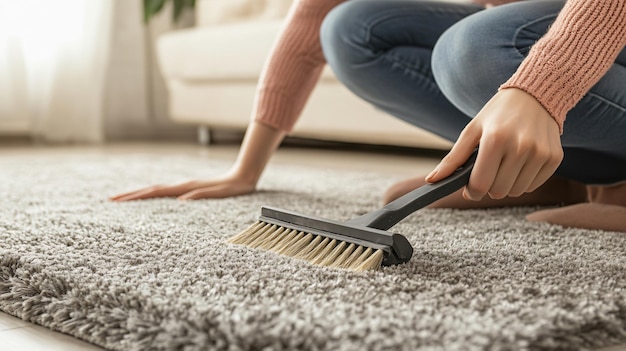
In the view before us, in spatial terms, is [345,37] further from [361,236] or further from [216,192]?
[361,236]

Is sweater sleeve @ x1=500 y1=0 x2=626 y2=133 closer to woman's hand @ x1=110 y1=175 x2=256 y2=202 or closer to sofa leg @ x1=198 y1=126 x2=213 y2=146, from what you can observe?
woman's hand @ x1=110 y1=175 x2=256 y2=202

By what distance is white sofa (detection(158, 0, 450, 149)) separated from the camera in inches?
77.9

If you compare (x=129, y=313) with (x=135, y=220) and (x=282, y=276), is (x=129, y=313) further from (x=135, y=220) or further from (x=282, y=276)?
(x=135, y=220)

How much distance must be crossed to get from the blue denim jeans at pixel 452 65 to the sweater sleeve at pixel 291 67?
2.2 inches

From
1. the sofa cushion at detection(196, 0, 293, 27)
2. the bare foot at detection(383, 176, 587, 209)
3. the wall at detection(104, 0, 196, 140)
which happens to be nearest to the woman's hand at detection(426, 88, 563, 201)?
the bare foot at detection(383, 176, 587, 209)

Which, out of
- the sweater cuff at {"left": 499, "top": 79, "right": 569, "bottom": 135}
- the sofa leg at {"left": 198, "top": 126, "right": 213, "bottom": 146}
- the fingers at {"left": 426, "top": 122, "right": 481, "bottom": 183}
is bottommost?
the sofa leg at {"left": 198, "top": 126, "right": 213, "bottom": 146}

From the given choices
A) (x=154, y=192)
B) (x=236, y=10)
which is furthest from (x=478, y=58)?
(x=236, y=10)

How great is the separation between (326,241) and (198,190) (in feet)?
1.50

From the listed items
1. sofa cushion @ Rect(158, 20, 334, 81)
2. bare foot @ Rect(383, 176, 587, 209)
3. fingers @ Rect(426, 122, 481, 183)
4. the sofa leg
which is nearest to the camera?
fingers @ Rect(426, 122, 481, 183)

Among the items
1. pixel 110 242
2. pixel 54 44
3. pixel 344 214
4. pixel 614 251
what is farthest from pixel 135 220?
pixel 54 44

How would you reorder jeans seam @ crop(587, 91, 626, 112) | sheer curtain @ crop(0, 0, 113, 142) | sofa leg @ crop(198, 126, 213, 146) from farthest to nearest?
sofa leg @ crop(198, 126, 213, 146)
sheer curtain @ crop(0, 0, 113, 142)
jeans seam @ crop(587, 91, 626, 112)

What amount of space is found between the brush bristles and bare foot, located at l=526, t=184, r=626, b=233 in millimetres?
339

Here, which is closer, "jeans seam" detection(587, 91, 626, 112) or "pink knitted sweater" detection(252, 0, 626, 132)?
"pink knitted sweater" detection(252, 0, 626, 132)

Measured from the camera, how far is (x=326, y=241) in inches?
26.1
